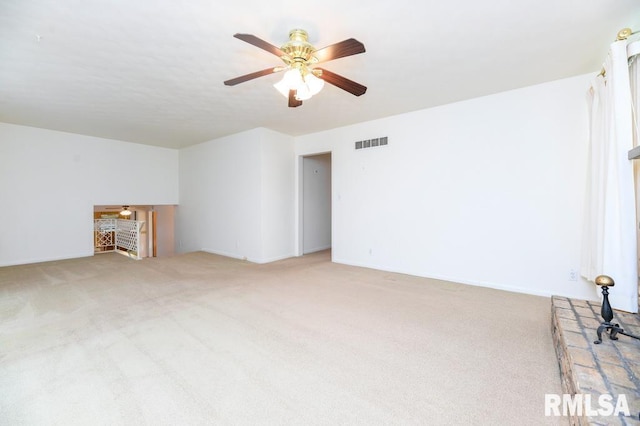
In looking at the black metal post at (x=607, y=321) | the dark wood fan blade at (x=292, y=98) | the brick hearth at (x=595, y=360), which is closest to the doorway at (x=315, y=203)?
the dark wood fan blade at (x=292, y=98)

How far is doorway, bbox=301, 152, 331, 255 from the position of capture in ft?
20.4

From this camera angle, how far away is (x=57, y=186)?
17.7 feet

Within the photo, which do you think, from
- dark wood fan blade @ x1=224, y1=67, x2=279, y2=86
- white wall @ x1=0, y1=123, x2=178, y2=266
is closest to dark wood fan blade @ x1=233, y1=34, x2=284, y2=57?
dark wood fan blade @ x1=224, y1=67, x2=279, y2=86

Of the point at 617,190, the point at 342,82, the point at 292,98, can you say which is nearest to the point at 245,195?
the point at 292,98

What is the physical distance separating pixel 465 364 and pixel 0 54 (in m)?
4.88

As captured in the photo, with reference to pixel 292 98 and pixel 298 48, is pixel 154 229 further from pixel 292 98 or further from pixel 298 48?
pixel 298 48

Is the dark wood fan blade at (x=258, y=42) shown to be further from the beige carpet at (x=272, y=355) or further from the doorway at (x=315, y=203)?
the doorway at (x=315, y=203)

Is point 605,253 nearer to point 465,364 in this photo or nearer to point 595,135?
point 595,135

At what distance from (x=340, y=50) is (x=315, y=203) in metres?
4.56

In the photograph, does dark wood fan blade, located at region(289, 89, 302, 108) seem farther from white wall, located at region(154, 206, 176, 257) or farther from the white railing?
white wall, located at region(154, 206, 176, 257)

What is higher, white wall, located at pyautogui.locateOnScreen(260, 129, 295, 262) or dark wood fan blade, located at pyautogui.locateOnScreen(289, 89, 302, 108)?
dark wood fan blade, located at pyautogui.locateOnScreen(289, 89, 302, 108)

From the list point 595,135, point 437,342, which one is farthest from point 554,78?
point 437,342

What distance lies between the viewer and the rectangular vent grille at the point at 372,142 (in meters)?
4.63

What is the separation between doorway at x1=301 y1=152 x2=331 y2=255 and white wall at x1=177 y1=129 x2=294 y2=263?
1.34 ft
